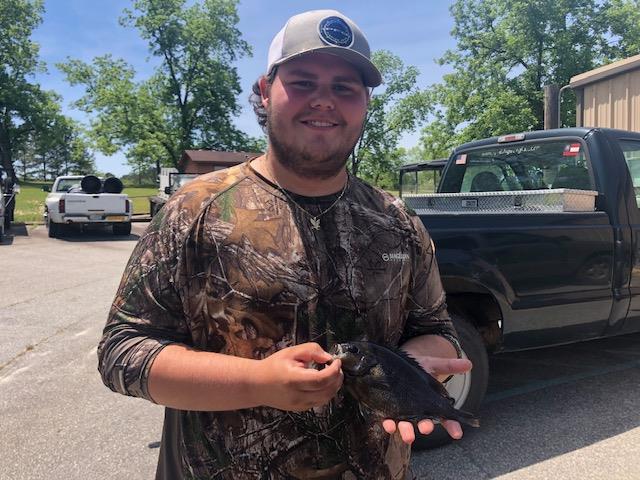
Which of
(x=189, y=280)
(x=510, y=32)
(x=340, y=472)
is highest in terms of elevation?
(x=510, y=32)

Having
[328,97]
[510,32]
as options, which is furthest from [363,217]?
[510,32]

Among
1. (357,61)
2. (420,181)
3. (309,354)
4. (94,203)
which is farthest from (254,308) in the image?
(94,203)

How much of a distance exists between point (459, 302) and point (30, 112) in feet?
160

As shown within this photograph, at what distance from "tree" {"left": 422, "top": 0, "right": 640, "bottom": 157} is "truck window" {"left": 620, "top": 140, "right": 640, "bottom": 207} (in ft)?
72.4

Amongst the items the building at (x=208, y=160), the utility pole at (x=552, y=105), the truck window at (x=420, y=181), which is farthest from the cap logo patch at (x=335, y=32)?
the building at (x=208, y=160)

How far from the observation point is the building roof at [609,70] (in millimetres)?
10416

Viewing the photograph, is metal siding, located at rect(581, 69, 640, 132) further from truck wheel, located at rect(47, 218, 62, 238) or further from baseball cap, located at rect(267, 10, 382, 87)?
truck wheel, located at rect(47, 218, 62, 238)

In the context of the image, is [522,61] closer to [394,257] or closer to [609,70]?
[609,70]

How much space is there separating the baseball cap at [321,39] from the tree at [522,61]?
2568 centimetres

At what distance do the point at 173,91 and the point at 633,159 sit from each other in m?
37.8

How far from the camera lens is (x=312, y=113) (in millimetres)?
1330

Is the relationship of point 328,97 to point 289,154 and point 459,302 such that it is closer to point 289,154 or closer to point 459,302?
point 289,154

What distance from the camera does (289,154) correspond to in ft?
4.46

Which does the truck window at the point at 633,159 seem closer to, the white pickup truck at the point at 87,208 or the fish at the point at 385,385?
the fish at the point at 385,385
